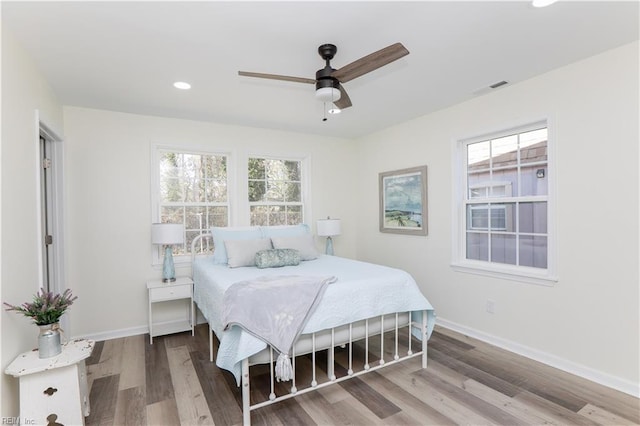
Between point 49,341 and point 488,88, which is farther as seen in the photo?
point 488,88

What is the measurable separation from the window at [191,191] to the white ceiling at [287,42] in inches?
34.9

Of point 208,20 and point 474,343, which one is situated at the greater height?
point 208,20

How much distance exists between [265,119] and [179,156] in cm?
117

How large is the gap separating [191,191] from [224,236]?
86 cm

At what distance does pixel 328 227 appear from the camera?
181 inches

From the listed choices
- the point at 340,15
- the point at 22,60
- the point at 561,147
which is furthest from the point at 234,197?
the point at 561,147

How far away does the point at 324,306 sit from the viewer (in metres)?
2.35

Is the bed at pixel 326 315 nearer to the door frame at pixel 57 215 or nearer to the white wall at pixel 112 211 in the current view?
the white wall at pixel 112 211

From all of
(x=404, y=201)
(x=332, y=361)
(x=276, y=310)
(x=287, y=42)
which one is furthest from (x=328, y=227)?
(x=287, y=42)

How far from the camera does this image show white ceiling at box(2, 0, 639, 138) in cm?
193

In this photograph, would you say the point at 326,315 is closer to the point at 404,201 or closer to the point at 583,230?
the point at 583,230

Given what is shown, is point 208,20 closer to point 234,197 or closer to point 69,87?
point 69,87

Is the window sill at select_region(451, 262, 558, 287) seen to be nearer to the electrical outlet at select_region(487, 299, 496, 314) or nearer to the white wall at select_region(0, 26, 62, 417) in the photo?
the electrical outlet at select_region(487, 299, 496, 314)

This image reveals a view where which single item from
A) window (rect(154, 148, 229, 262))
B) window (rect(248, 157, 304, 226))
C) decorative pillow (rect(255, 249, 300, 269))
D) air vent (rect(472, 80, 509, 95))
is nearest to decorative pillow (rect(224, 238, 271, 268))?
decorative pillow (rect(255, 249, 300, 269))
